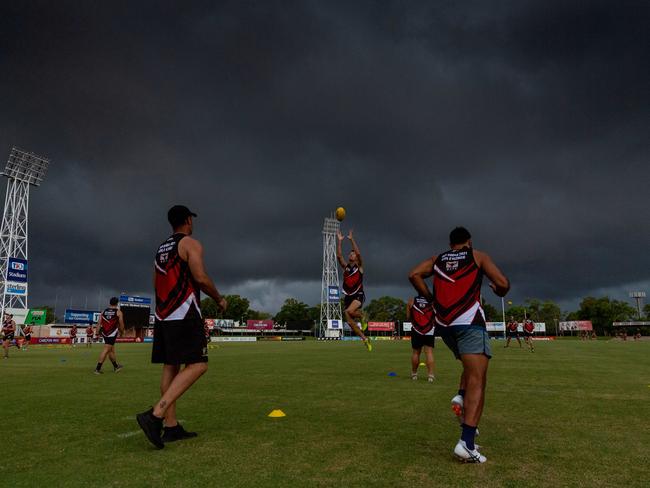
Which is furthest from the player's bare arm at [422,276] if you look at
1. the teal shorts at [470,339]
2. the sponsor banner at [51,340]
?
the sponsor banner at [51,340]

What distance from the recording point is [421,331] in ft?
37.3

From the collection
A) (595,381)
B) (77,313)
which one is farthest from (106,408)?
(77,313)

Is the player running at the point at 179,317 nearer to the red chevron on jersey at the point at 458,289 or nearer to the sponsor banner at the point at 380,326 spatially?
the red chevron on jersey at the point at 458,289

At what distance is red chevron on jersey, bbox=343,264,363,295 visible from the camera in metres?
13.1

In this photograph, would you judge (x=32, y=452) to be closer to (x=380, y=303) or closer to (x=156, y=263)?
(x=156, y=263)

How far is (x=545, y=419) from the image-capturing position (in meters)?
6.21

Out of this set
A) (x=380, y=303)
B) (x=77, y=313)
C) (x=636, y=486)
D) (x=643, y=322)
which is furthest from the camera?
(x=380, y=303)

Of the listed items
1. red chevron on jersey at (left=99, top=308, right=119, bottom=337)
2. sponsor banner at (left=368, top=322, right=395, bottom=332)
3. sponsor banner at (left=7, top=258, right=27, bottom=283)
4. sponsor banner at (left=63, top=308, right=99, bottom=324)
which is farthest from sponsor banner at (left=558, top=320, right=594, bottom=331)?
red chevron on jersey at (left=99, top=308, right=119, bottom=337)

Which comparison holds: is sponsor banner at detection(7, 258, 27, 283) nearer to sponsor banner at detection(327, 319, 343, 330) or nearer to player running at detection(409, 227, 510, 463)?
sponsor banner at detection(327, 319, 343, 330)

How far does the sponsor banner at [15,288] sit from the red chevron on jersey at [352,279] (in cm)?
6905

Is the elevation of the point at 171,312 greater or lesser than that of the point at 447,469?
greater

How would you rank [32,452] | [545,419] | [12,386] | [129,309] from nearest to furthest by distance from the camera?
[32,452], [545,419], [12,386], [129,309]

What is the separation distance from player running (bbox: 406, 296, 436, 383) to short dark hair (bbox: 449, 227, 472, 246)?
6184mm

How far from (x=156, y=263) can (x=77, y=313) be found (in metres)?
84.7
